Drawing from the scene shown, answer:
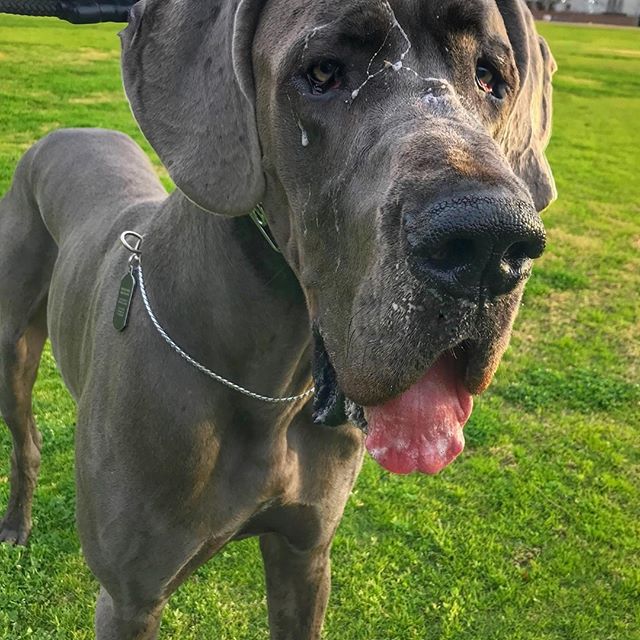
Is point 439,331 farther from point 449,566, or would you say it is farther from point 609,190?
point 609,190

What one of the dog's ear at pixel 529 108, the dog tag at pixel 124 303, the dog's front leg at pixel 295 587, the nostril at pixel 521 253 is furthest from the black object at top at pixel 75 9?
the dog's front leg at pixel 295 587

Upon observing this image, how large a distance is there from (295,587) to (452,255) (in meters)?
1.82

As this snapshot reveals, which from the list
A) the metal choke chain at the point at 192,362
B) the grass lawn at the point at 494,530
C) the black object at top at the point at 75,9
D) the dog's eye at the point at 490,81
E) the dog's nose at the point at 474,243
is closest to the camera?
Result: the dog's nose at the point at 474,243

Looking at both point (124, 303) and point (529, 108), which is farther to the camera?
point (124, 303)

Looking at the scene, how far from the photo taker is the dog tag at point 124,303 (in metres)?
2.27

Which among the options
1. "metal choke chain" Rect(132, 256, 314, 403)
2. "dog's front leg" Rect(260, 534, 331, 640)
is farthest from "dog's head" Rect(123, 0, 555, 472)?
"dog's front leg" Rect(260, 534, 331, 640)

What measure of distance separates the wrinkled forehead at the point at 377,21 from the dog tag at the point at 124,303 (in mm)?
827

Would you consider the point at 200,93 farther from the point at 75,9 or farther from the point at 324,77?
the point at 75,9

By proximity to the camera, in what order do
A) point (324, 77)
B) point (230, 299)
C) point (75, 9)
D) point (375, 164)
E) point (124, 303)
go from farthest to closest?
point (75, 9) < point (124, 303) < point (230, 299) < point (324, 77) < point (375, 164)

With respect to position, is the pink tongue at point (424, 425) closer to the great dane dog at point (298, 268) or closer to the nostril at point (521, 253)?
the great dane dog at point (298, 268)

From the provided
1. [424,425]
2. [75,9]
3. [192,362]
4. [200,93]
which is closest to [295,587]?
[192,362]

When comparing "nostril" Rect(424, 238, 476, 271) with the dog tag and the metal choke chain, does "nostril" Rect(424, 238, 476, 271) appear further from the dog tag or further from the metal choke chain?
the dog tag

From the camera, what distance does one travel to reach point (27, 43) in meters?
18.7

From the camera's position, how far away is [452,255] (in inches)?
54.8
